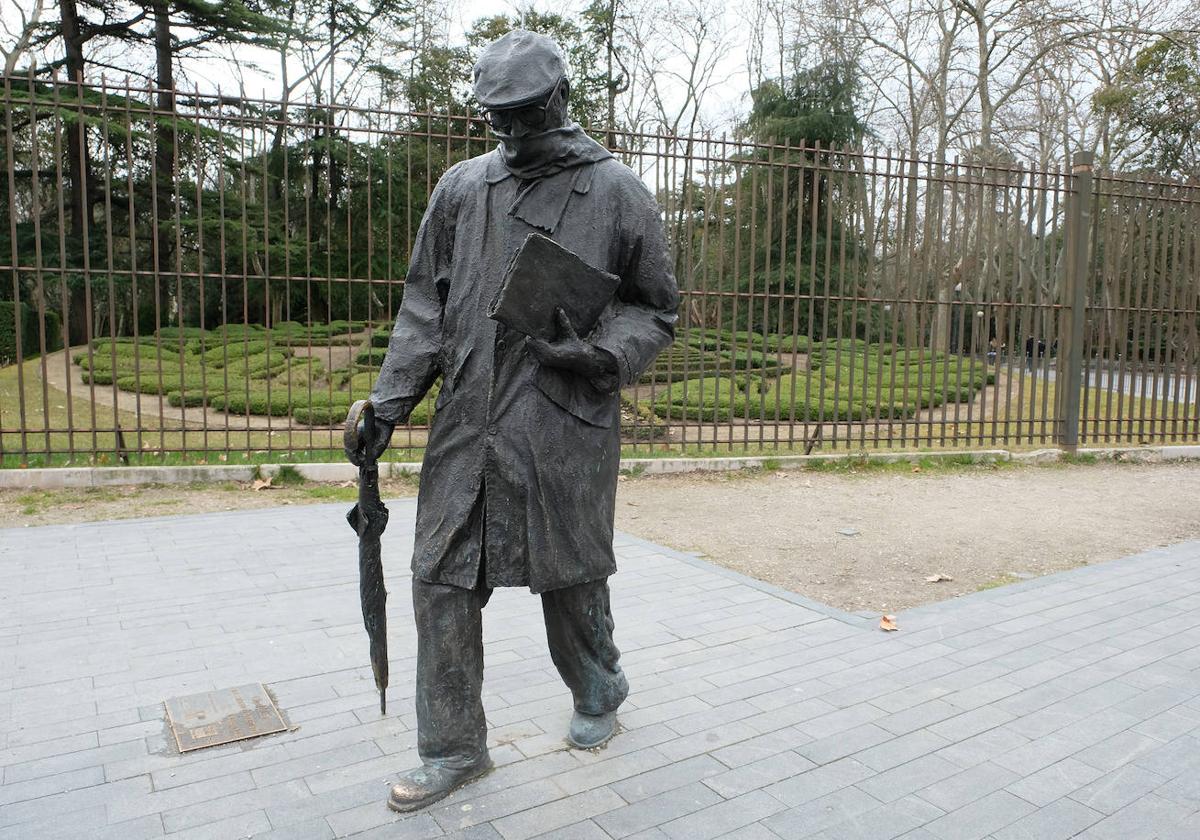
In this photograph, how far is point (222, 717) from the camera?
11.0 ft

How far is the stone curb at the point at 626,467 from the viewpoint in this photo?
294 inches

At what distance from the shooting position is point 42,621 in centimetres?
440

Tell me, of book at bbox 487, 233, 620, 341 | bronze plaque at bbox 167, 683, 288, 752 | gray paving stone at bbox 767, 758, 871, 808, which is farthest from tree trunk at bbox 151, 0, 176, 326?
gray paving stone at bbox 767, 758, 871, 808

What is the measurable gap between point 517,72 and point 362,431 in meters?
1.14

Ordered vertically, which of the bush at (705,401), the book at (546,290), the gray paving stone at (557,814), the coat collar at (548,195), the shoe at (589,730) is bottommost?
the gray paving stone at (557,814)

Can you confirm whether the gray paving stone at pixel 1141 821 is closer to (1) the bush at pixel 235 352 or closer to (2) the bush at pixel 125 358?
(2) the bush at pixel 125 358

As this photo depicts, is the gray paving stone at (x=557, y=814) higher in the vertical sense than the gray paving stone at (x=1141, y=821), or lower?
higher

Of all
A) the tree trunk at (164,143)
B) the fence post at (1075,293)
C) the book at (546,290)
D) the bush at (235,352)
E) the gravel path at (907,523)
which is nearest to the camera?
the book at (546,290)

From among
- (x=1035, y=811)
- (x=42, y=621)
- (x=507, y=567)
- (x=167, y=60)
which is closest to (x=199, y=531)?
(x=42, y=621)

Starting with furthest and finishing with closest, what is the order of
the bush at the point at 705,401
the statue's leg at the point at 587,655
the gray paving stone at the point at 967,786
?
1. the bush at the point at 705,401
2. the statue's leg at the point at 587,655
3. the gray paving stone at the point at 967,786

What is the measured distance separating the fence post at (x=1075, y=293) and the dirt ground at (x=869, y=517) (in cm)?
122

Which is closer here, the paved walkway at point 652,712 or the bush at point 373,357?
the paved walkway at point 652,712

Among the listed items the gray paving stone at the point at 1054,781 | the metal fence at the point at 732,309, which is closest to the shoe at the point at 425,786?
the gray paving stone at the point at 1054,781

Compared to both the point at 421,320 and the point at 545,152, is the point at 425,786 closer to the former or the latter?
the point at 421,320
